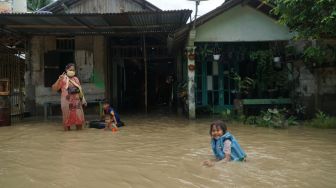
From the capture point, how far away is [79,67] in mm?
13305

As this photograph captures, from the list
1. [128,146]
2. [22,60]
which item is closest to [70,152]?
[128,146]

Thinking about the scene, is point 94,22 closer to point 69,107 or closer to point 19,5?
point 69,107

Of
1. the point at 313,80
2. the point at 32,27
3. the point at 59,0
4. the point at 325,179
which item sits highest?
the point at 59,0

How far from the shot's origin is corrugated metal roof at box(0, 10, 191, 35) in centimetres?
980

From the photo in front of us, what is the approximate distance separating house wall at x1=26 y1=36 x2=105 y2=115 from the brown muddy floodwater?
4.37 meters

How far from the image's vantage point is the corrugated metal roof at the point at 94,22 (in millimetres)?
9805

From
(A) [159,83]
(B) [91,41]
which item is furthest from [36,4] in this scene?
(B) [91,41]

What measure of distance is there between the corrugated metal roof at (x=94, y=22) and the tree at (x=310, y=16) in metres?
2.60

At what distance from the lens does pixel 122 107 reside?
1633cm

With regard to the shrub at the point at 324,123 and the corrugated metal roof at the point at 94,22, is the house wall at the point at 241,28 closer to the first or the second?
the corrugated metal roof at the point at 94,22

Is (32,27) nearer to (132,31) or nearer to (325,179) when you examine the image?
(132,31)

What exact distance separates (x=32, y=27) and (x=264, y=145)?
8144mm

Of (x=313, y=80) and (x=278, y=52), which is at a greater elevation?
(x=278, y=52)

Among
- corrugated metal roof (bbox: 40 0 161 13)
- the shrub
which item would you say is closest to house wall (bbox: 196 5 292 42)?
the shrub
